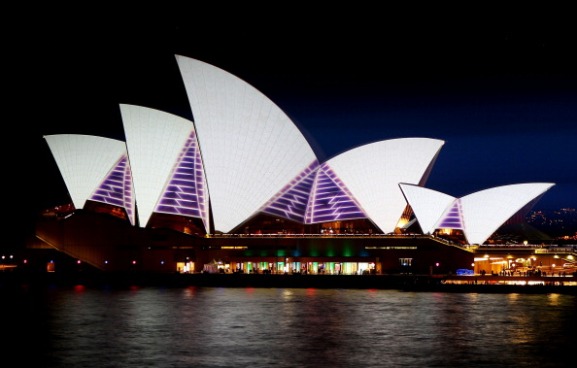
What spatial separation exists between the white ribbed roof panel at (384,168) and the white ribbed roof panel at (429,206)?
1.04m

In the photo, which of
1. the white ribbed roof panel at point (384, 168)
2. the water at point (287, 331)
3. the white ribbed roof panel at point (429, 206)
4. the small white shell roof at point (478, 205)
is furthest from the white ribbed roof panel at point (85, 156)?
the white ribbed roof panel at point (429, 206)

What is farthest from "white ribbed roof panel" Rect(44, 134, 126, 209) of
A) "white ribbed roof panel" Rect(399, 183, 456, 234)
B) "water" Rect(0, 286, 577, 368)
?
"white ribbed roof panel" Rect(399, 183, 456, 234)

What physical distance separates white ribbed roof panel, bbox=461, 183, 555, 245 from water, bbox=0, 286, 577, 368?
10037mm

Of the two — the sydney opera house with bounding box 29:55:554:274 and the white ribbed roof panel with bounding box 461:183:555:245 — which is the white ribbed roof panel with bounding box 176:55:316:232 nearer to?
the sydney opera house with bounding box 29:55:554:274

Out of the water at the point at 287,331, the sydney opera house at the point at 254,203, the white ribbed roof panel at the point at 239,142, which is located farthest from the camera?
the sydney opera house at the point at 254,203

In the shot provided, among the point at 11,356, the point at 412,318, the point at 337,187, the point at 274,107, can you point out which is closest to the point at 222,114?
the point at 274,107

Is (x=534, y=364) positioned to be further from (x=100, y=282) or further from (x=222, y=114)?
(x=100, y=282)

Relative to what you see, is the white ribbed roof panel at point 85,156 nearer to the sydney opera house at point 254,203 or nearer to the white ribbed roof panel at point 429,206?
the sydney opera house at point 254,203

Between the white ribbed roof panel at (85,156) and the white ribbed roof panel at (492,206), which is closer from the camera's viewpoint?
the white ribbed roof panel at (492,206)

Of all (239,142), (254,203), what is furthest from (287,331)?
(254,203)

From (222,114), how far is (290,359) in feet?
82.3

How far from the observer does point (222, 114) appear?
46344 mm

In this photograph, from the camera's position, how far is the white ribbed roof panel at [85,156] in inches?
2035

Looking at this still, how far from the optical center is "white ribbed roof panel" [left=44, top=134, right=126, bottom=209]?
5169 cm
